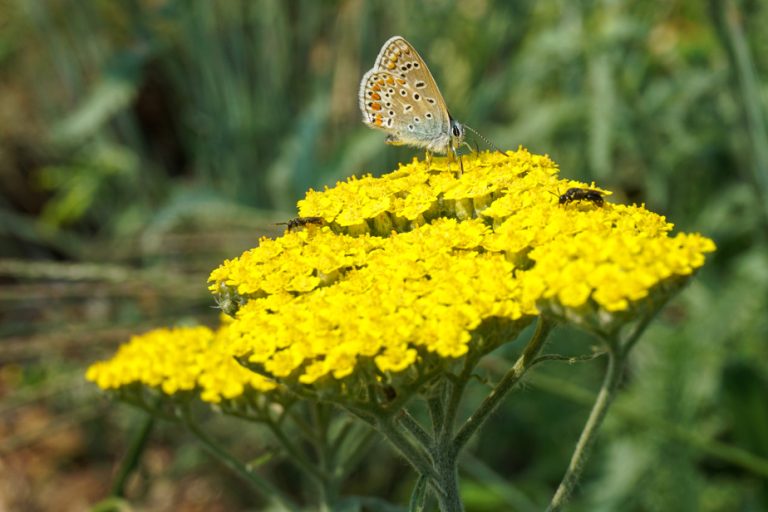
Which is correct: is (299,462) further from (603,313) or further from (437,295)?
(603,313)

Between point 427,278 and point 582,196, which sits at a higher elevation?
point 582,196

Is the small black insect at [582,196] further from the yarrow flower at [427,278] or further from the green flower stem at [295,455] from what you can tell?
the green flower stem at [295,455]

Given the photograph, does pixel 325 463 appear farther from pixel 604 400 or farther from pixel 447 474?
pixel 604 400

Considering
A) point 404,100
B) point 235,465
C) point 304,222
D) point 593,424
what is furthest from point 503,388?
point 404,100

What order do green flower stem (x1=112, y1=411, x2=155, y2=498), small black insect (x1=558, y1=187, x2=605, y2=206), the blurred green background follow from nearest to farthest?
small black insect (x1=558, y1=187, x2=605, y2=206), green flower stem (x1=112, y1=411, x2=155, y2=498), the blurred green background

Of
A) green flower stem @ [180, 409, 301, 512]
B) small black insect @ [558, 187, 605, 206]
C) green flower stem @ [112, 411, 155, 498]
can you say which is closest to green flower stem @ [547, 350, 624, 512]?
small black insect @ [558, 187, 605, 206]

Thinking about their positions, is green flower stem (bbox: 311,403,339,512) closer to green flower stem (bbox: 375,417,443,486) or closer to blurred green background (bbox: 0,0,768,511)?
green flower stem (bbox: 375,417,443,486)
